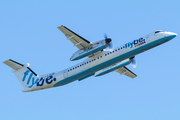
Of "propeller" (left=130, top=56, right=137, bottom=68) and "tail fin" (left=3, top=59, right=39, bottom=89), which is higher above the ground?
"tail fin" (left=3, top=59, right=39, bottom=89)

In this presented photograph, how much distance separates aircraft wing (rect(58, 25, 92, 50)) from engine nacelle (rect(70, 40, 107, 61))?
0.35 m

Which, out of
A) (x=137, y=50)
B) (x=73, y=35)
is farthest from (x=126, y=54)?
(x=73, y=35)

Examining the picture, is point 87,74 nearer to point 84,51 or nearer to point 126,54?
point 84,51

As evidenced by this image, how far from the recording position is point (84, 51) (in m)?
25.2

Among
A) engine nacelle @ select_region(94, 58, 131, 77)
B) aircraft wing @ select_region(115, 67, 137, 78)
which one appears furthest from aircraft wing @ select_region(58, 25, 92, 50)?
aircraft wing @ select_region(115, 67, 137, 78)

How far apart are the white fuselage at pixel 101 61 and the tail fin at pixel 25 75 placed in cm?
59

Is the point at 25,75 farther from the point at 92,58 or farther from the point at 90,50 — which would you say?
the point at 90,50

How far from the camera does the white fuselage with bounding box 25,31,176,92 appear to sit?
80.2ft

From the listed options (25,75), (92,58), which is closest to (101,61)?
(92,58)

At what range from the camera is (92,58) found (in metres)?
25.9

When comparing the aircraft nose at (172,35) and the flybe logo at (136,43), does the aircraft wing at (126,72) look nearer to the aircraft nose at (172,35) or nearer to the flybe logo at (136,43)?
the flybe logo at (136,43)

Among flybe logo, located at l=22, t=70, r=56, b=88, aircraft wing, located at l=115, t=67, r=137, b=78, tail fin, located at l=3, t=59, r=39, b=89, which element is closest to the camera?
flybe logo, located at l=22, t=70, r=56, b=88

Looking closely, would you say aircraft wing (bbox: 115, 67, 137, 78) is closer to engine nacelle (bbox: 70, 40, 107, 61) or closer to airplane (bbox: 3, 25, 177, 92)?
airplane (bbox: 3, 25, 177, 92)

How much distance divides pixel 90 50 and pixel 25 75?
24.5ft
